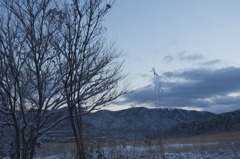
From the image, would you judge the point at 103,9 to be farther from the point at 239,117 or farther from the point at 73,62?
the point at 239,117

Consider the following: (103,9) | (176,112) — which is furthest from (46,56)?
(176,112)

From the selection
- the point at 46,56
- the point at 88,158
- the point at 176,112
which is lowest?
the point at 88,158

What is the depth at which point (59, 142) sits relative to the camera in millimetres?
13688

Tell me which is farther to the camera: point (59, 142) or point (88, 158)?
point (59, 142)

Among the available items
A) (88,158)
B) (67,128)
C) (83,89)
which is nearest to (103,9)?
(88,158)

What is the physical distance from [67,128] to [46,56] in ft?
17.4

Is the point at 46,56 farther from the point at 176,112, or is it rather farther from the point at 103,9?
the point at 176,112

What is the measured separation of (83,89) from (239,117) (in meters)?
53.1

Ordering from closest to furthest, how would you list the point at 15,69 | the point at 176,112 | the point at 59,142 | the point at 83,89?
Answer: 1. the point at 15,69
2. the point at 83,89
3. the point at 59,142
4. the point at 176,112

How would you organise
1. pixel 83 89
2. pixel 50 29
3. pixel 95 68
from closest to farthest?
1. pixel 50 29
2. pixel 83 89
3. pixel 95 68

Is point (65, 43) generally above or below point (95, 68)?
below

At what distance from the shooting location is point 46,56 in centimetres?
914

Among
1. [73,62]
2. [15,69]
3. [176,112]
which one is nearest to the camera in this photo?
[73,62]

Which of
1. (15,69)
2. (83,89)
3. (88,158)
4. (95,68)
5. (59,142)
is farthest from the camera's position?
(59,142)
